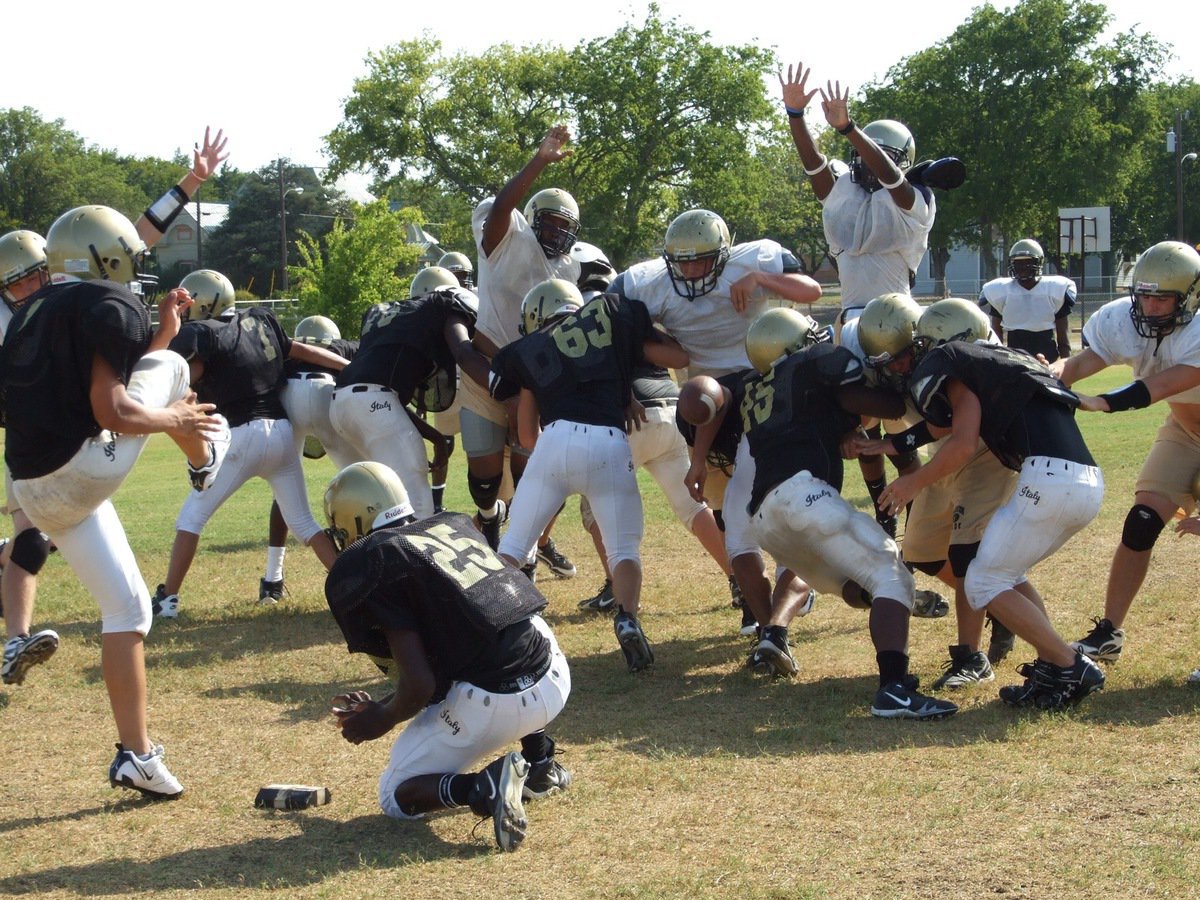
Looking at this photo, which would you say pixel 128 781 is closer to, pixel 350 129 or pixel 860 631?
pixel 860 631

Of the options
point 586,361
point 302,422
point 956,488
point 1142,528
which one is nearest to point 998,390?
point 956,488

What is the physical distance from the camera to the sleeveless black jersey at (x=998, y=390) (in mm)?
5668

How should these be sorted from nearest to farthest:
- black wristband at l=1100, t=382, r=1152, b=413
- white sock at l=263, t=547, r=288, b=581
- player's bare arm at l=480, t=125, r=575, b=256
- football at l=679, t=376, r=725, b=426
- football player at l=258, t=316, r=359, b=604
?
black wristband at l=1100, t=382, r=1152, b=413, football at l=679, t=376, r=725, b=426, player's bare arm at l=480, t=125, r=575, b=256, football player at l=258, t=316, r=359, b=604, white sock at l=263, t=547, r=288, b=581

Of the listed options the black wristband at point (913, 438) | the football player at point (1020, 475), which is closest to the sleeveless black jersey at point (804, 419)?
the black wristband at point (913, 438)

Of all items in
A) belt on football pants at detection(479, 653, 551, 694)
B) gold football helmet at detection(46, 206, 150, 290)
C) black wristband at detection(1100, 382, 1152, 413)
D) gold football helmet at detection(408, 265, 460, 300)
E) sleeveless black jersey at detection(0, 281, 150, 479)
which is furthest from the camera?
gold football helmet at detection(408, 265, 460, 300)

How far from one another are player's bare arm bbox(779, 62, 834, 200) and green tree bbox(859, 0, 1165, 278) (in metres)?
45.8

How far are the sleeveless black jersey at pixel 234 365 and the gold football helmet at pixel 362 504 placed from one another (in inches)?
147

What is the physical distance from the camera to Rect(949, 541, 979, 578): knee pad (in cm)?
634

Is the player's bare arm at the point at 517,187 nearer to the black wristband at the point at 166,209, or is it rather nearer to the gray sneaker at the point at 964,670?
the black wristband at the point at 166,209

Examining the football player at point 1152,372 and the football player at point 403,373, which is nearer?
the football player at point 1152,372

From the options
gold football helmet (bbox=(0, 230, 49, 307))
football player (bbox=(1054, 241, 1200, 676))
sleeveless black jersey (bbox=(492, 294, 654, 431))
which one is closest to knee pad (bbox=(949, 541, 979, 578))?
football player (bbox=(1054, 241, 1200, 676))

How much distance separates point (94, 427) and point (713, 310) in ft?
11.4

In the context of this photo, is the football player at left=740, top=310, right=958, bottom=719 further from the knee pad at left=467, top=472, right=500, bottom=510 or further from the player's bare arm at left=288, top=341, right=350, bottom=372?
the player's bare arm at left=288, top=341, right=350, bottom=372

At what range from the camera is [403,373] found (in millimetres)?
8234
